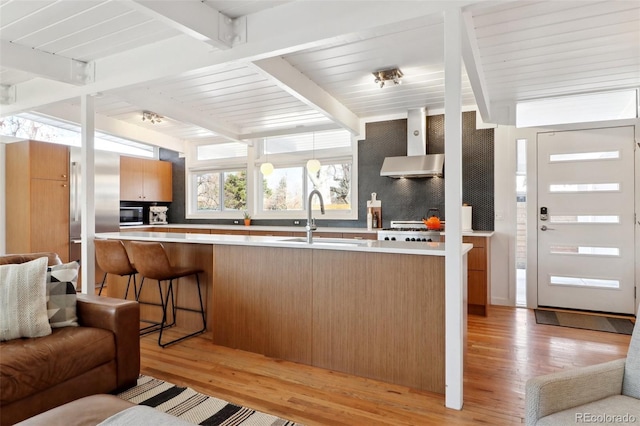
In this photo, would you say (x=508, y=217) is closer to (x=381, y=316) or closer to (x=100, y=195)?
(x=381, y=316)

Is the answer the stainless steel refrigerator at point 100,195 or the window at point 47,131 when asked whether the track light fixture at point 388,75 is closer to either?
the stainless steel refrigerator at point 100,195

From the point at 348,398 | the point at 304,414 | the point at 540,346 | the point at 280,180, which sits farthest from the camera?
the point at 280,180

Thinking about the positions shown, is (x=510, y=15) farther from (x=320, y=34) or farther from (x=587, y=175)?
(x=587, y=175)

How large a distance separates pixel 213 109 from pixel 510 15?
3553 mm

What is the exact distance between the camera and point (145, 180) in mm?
6430

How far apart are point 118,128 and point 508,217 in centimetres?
548

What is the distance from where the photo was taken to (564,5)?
2.37 metres

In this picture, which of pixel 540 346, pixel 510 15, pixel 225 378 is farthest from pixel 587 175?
pixel 225 378

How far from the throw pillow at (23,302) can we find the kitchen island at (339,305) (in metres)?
1.17

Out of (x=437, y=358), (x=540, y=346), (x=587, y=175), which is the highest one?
(x=587, y=175)

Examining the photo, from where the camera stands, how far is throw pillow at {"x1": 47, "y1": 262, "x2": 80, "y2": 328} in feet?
7.10

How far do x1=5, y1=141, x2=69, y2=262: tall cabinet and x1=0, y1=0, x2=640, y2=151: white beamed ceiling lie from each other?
0.84m

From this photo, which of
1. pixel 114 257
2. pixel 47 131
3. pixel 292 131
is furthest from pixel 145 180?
pixel 114 257

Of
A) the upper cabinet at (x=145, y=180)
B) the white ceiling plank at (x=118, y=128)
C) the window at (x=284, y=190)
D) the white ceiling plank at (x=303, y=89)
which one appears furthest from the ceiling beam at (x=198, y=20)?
the upper cabinet at (x=145, y=180)
